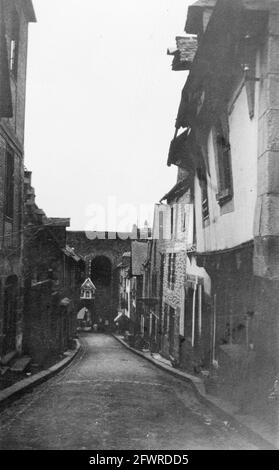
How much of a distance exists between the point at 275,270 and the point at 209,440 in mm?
2422

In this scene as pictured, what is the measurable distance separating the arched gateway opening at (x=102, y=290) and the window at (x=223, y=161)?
44384 millimetres

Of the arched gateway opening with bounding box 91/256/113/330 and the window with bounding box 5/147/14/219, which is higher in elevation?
the window with bounding box 5/147/14/219

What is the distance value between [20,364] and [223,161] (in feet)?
25.3

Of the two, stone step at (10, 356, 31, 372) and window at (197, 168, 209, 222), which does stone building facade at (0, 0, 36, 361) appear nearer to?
stone step at (10, 356, 31, 372)

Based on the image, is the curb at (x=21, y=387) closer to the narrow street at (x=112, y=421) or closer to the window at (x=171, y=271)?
the narrow street at (x=112, y=421)

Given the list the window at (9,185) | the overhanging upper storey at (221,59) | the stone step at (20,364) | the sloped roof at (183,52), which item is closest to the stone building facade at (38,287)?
the stone step at (20,364)

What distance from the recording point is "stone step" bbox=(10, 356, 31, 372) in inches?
484

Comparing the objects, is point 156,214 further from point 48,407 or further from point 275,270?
point 275,270

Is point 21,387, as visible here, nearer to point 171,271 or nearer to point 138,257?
point 171,271

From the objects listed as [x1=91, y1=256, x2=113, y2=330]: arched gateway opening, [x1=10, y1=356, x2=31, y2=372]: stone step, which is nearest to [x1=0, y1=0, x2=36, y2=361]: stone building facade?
[x1=10, y1=356, x2=31, y2=372]: stone step

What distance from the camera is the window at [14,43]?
13023 millimetres

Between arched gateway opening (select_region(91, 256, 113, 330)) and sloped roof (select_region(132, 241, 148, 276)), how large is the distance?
1668 cm

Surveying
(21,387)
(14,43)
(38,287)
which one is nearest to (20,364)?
(21,387)

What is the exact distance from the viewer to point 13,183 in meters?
13.1
